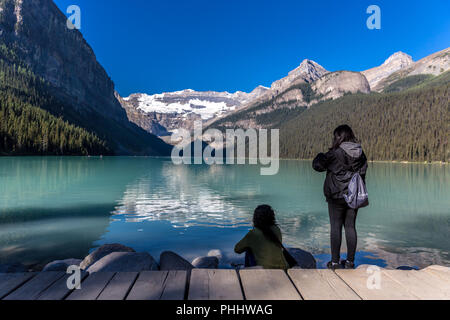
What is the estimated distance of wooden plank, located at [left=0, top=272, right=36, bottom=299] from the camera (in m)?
3.62

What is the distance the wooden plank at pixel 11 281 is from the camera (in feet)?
11.9

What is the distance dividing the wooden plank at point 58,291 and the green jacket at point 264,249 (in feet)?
9.49

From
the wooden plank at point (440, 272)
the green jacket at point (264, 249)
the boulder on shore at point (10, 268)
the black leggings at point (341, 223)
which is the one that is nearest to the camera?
the wooden plank at point (440, 272)

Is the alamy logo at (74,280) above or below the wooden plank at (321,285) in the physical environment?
above

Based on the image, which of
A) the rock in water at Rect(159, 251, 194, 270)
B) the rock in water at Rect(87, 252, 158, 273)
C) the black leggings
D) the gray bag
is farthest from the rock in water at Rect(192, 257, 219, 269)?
the gray bag

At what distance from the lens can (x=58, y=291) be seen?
11.8ft

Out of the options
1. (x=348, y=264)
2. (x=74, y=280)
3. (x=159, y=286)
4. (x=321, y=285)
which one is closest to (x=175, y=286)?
(x=159, y=286)

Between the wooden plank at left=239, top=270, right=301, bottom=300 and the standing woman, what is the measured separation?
2.14 meters

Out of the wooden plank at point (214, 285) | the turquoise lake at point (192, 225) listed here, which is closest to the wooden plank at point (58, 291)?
the wooden plank at point (214, 285)

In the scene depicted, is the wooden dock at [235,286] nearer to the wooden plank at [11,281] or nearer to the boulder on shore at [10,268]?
the wooden plank at [11,281]

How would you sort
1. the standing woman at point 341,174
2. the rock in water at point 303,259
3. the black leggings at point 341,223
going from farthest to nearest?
the rock in water at point 303,259
the black leggings at point 341,223
the standing woman at point 341,174

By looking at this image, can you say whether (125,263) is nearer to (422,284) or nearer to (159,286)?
(159,286)

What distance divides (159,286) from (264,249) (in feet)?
7.86
